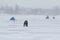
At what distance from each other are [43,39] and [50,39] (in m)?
0.31

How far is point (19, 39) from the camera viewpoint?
27.1 ft

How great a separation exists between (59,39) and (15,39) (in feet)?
6.25

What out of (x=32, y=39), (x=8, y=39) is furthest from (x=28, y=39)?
(x=8, y=39)

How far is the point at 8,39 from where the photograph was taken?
26.9 ft

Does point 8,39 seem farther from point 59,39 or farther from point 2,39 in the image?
point 59,39

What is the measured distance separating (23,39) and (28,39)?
217 millimetres

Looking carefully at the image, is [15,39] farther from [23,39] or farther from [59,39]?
[59,39]

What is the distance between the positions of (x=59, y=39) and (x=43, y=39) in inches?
27.2

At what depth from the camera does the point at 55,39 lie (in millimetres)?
8258

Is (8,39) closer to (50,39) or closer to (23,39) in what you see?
(23,39)

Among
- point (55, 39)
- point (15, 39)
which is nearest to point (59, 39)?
point (55, 39)

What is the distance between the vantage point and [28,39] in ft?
26.9

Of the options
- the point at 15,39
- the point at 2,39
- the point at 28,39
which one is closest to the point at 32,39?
the point at 28,39

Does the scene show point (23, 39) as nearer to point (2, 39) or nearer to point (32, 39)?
point (32, 39)
